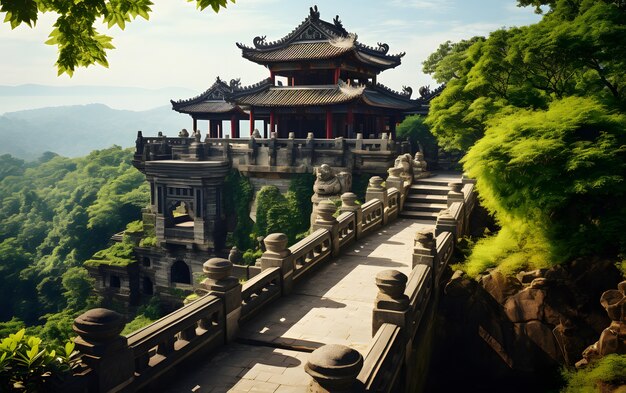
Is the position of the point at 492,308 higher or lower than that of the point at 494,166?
lower

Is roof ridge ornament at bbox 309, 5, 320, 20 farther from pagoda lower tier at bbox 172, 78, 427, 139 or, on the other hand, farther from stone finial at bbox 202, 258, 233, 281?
stone finial at bbox 202, 258, 233, 281

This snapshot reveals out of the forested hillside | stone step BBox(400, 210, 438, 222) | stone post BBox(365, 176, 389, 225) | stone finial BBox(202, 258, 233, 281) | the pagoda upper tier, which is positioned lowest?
the forested hillside

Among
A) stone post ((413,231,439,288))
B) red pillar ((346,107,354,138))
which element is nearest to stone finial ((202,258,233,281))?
stone post ((413,231,439,288))

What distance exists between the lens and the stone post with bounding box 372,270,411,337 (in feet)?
27.0

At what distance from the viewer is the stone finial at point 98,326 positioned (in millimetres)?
5906

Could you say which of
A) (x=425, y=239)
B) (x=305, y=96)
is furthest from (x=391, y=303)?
(x=305, y=96)

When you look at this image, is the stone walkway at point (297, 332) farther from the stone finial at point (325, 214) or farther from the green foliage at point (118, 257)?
the green foliage at point (118, 257)

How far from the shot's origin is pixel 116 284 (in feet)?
109

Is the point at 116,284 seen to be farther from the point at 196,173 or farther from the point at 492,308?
the point at 492,308

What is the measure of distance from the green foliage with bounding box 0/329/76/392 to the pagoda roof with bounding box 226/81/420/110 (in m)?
26.0

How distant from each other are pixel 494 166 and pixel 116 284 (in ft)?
92.2

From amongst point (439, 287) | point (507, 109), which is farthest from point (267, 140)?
point (439, 287)

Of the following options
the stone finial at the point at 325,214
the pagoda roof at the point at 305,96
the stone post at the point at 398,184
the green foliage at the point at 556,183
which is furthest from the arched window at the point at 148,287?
the green foliage at the point at 556,183

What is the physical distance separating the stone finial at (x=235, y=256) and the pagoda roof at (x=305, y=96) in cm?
974
